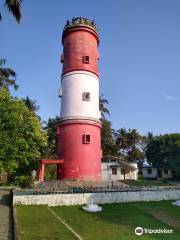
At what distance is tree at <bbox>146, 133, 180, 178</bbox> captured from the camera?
5338cm

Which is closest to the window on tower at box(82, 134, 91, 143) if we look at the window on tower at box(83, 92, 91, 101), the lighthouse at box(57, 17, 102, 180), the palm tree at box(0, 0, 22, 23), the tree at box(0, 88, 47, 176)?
the lighthouse at box(57, 17, 102, 180)

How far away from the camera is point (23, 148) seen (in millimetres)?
20219

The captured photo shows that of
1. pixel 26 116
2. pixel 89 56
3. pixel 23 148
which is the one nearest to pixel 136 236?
pixel 23 148

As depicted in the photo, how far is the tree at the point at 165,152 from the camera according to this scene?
53.4 meters

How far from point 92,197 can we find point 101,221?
15.2 feet

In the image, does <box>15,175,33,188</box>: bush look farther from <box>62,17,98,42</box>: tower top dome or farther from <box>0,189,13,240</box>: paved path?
<box>62,17,98,42</box>: tower top dome

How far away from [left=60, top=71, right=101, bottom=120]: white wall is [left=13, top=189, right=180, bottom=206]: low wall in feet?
39.0

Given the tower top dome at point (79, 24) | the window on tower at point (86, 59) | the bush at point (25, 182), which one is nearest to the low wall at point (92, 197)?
the bush at point (25, 182)

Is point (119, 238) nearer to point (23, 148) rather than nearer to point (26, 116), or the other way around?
point (23, 148)

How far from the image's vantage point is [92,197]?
20328 mm

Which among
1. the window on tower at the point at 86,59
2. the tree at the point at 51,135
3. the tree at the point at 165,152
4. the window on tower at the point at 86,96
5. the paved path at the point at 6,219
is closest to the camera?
the paved path at the point at 6,219

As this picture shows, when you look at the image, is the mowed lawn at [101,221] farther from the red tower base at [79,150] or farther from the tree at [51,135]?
the tree at [51,135]

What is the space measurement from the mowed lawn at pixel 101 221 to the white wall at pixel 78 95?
1324cm

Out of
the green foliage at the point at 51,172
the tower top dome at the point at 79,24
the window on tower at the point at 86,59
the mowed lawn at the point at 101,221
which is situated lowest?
the mowed lawn at the point at 101,221
